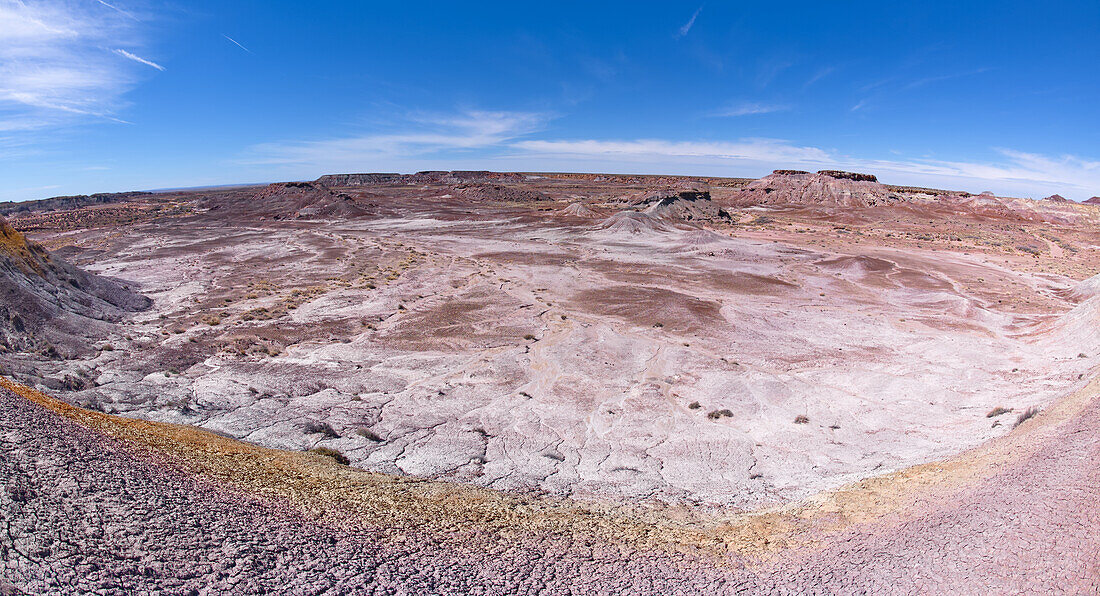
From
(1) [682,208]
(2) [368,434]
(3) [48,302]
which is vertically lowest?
(2) [368,434]

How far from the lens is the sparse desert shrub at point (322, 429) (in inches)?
470

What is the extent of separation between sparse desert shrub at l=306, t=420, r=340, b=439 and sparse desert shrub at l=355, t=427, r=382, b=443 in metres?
0.50

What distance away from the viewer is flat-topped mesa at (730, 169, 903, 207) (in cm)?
9388

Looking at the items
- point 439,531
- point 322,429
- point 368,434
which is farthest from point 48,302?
point 439,531

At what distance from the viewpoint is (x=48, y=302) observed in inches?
743

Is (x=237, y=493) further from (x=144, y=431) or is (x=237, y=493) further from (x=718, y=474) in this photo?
(x=718, y=474)

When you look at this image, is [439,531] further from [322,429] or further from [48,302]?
[48,302]

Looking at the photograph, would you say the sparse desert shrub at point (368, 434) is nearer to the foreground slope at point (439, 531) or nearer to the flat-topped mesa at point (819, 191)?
the foreground slope at point (439, 531)

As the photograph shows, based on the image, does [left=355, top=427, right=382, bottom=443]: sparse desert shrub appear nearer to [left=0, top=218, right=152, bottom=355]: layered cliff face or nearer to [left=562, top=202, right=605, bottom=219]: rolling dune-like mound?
[left=0, top=218, right=152, bottom=355]: layered cliff face

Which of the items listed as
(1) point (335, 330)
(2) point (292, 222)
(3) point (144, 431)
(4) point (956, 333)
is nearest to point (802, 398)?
(4) point (956, 333)

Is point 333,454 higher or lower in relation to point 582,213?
lower

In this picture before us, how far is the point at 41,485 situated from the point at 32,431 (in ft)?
4.72

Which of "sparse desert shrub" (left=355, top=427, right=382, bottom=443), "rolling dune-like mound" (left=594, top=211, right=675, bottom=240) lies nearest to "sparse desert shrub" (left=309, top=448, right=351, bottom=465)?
"sparse desert shrub" (left=355, top=427, right=382, bottom=443)

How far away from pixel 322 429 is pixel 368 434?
1.15 metres
